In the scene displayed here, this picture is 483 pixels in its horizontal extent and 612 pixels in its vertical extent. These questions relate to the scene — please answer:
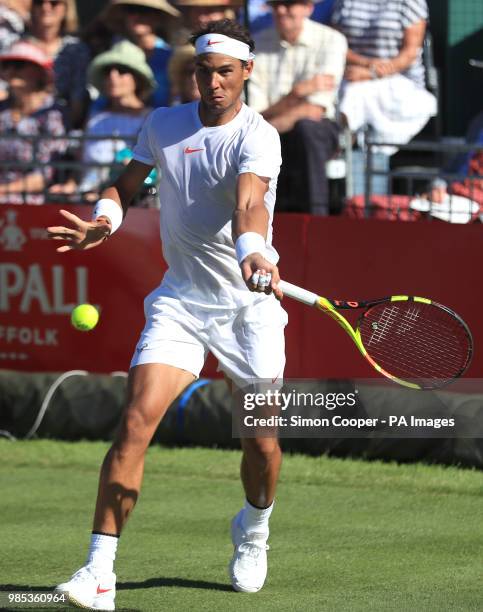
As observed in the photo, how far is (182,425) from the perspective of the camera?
8773 mm

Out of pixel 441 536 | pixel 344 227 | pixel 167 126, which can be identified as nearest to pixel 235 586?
pixel 441 536

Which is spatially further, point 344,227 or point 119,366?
point 119,366

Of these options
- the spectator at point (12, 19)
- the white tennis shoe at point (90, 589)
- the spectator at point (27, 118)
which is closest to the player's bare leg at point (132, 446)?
the white tennis shoe at point (90, 589)

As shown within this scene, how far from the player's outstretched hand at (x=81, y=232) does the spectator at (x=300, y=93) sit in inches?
164

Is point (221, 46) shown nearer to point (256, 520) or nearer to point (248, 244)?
point (248, 244)

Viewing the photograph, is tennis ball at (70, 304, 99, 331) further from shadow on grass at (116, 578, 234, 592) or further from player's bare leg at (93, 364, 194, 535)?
shadow on grass at (116, 578, 234, 592)

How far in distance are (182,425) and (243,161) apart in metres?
3.83

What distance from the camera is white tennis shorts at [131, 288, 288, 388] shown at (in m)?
5.33

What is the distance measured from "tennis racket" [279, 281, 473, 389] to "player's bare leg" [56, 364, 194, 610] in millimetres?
848

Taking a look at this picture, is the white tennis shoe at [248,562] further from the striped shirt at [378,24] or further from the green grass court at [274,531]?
the striped shirt at [378,24]

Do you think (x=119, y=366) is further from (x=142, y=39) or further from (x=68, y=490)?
(x=142, y=39)

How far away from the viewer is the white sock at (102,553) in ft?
15.9

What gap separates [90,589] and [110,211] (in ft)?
5.23

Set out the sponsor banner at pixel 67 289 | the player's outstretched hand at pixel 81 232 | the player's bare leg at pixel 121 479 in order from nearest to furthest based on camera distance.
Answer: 1. the player's bare leg at pixel 121 479
2. the player's outstretched hand at pixel 81 232
3. the sponsor banner at pixel 67 289
